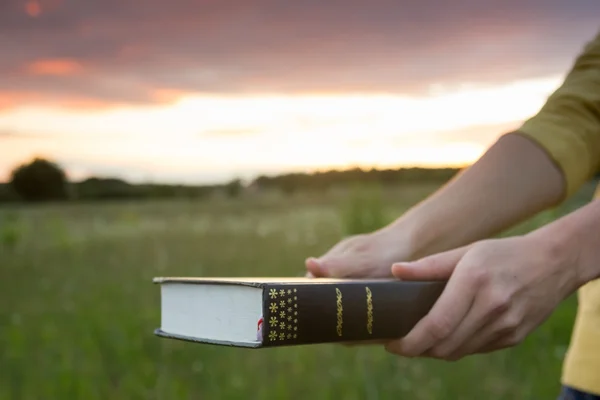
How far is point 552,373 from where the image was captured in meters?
2.22

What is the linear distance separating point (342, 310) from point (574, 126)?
468mm

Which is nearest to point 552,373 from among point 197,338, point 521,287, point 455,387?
point 455,387

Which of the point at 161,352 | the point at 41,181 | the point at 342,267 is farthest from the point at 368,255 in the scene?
the point at 41,181

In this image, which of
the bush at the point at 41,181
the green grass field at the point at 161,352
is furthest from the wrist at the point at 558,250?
the bush at the point at 41,181

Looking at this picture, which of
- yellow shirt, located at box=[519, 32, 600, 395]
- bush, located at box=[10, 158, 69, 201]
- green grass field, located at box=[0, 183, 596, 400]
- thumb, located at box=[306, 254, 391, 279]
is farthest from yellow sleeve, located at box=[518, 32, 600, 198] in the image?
bush, located at box=[10, 158, 69, 201]

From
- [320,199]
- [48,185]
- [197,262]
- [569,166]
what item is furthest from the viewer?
[320,199]

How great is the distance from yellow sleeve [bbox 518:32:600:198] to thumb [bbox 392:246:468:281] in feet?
0.85

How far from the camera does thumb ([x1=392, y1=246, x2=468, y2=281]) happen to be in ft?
2.56

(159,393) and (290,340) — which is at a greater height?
(290,340)

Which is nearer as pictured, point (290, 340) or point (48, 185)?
point (290, 340)

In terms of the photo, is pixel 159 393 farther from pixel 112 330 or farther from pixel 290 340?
A: pixel 290 340

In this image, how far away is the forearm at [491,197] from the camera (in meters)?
0.95

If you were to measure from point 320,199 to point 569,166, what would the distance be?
14.5 ft

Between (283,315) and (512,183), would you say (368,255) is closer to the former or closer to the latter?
(512,183)
